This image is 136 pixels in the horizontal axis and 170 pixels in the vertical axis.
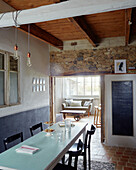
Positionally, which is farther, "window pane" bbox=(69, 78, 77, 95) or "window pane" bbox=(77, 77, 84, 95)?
"window pane" bbox=(69, 78, 77, 95)

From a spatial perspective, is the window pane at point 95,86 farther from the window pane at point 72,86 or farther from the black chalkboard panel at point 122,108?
the black chalkboard panel at point 122,108

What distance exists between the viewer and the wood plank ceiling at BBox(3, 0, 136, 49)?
3102 mm

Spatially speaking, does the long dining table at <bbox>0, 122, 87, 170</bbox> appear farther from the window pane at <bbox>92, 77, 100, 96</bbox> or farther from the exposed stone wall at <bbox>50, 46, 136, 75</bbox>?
the window pane at <bbox>92, 77, 100, 96</bbox>

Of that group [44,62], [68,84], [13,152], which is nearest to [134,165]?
[13,152]

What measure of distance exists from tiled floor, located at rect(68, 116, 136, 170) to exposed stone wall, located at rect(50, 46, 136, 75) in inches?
86.0

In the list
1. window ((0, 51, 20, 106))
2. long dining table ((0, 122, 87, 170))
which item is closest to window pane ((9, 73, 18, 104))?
window ((0, 51, 20, 106))

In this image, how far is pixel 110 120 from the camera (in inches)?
199

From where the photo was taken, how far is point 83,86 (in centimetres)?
1107

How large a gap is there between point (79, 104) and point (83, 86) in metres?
1.44

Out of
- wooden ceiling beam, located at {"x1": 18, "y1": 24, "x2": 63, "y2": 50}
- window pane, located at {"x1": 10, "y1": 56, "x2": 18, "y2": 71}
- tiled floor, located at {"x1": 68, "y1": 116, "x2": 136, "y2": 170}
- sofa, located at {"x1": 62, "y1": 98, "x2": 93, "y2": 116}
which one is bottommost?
tiled floor, located at {"x1": 68, "y1": 116, "x2": 136, "y2": 170}

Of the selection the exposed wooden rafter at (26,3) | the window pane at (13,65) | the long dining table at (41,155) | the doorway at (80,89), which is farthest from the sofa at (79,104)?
the exposed wooden rafter at (26,3)

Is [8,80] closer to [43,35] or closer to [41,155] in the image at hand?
[43,35]

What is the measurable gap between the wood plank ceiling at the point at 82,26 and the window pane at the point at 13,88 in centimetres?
114

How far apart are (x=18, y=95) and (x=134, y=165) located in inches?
123
